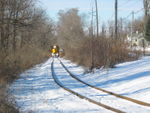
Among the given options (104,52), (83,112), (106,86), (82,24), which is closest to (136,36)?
(82,24)

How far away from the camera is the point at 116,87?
13797mm

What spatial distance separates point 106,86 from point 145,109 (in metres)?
5.95

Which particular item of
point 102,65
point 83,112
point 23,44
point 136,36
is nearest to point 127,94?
point 83,112

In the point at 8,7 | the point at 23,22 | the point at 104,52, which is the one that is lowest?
the point at 104,52

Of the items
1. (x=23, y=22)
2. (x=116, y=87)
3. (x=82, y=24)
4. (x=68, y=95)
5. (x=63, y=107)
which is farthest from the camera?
(x=82, y=24)

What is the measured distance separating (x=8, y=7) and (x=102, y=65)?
889 centimetres

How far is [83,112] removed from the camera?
835 centimetres

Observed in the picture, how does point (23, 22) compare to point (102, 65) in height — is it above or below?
above

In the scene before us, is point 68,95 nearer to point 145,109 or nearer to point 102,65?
point 145,109

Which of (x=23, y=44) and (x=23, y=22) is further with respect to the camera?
(x=23, y=44)

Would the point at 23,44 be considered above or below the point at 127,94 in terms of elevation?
above

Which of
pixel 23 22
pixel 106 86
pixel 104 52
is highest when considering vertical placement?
pixel 23 22

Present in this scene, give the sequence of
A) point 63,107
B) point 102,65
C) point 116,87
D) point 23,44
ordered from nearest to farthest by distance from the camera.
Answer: point 63,107, point 116,87, point 102,65, point 23,44

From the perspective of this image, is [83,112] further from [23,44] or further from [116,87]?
[23,44]
